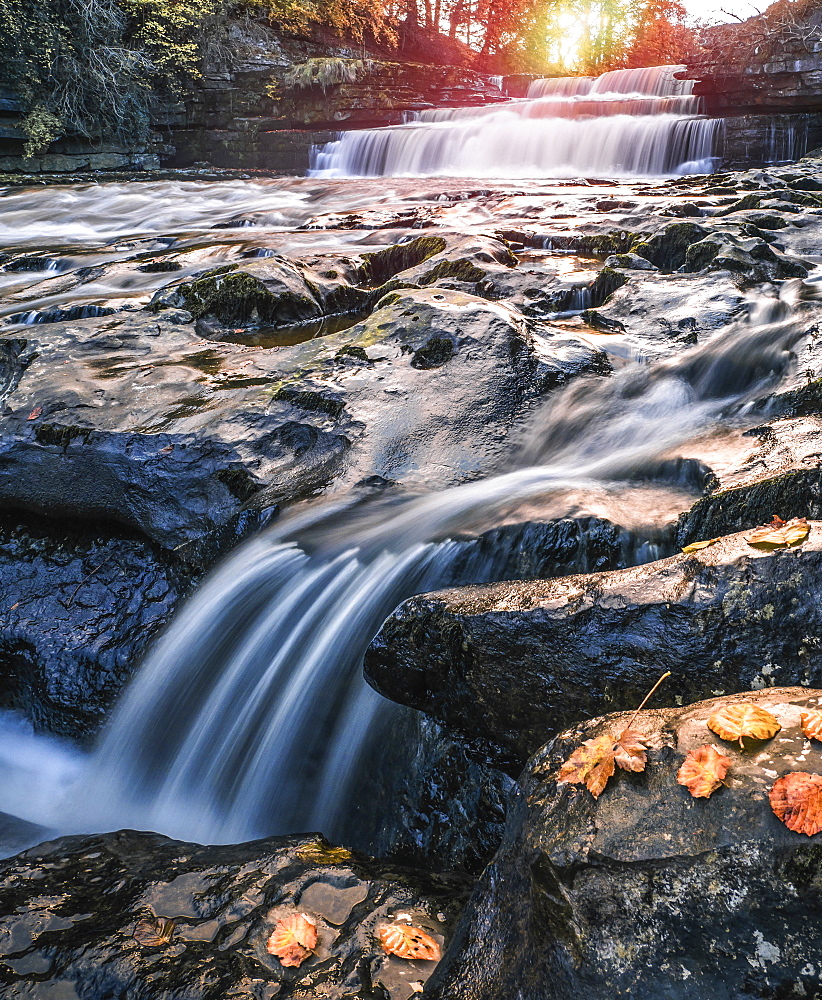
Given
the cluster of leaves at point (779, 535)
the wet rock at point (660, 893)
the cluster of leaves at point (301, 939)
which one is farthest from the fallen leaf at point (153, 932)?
the cluster of leaves at point (779, 535)

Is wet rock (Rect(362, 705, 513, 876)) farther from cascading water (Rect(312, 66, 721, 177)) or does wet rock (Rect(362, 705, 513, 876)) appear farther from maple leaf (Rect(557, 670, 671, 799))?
cascading water (Rect(312, 66, 721, 177))

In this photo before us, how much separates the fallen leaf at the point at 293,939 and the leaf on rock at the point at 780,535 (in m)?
1.72

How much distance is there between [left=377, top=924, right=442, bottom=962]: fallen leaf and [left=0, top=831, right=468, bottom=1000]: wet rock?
0.02 meters

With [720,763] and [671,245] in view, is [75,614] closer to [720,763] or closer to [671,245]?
[720,763]

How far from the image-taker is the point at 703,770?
1.47 metres

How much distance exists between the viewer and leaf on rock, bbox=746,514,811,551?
2.05 metres

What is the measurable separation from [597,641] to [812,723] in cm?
74

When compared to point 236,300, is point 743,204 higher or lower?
higher

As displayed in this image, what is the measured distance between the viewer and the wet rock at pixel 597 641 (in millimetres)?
1958

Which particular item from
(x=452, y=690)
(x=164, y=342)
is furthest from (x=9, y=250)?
(x=452, y=690)

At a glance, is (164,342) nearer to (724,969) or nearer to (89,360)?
(89,360)

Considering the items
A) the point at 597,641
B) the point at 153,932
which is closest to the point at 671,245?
the point at 597,641

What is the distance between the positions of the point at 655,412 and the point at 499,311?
1.39 m

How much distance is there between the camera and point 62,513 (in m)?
3.85
